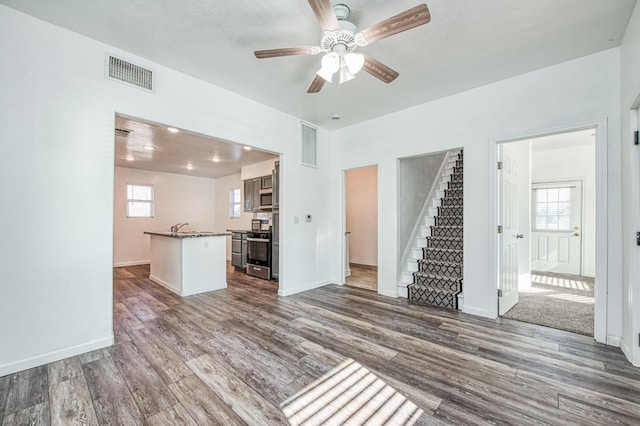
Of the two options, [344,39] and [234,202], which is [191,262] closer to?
[344,39]

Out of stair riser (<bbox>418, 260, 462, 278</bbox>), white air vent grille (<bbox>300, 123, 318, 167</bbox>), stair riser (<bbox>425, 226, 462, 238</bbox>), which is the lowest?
stair riser (<bbox>418, 260, 462, 278</bbox>)

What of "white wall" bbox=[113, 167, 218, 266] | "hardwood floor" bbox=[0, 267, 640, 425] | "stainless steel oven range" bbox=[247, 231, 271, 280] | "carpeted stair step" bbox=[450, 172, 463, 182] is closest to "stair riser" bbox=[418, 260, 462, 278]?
"hardwood floor" bbox=[0, 267, 640, 425]

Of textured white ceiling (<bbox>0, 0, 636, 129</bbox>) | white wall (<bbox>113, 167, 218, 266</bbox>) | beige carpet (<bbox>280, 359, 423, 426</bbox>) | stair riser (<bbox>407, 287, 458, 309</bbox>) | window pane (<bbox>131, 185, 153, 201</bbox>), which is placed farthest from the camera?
window pane (<bbox>131, 185, 153, 201</bbox>)

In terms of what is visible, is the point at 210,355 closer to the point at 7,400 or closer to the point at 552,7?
the point at 7,400

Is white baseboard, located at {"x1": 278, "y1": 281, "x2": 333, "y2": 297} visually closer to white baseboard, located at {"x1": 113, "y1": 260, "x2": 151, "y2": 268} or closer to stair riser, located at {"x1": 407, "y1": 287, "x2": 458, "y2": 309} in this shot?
stair riser, located at {"x1": 407, "y1": 287, "x2": 458, "y2": 309}

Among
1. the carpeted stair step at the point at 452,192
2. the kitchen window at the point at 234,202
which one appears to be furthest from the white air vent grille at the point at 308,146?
the kitchen window at the point at 234,202

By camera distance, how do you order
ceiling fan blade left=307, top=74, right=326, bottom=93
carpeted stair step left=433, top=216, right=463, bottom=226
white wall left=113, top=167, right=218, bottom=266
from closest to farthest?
ceiling fan blade left=307, top=74, right=326, bottom=93 → carpeted stair step left=433, top=216, right=463, bottom=226 → white wall left=113, top=167, right=218, bottom=266

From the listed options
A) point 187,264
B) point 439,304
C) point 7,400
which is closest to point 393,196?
point 439,304

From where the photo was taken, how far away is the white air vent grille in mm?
4738

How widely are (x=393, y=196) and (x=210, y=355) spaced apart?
3.27 meters

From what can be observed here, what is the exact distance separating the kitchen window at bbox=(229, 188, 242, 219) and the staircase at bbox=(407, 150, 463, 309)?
565 cm

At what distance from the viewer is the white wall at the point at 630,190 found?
2227 millimetres

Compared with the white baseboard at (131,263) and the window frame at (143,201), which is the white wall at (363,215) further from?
the white baseboard at (131,263)

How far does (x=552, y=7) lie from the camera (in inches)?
86.2
